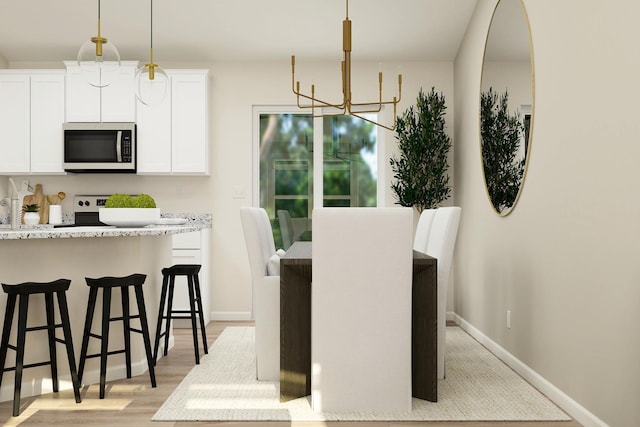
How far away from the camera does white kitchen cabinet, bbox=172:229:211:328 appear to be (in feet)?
17.6

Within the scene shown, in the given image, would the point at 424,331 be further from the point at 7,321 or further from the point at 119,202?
the point at 7,321

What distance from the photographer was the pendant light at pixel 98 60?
2822 mm

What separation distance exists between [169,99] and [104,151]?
735 millimetres

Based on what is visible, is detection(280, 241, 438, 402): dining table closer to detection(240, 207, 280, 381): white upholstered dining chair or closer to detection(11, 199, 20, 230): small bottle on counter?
detection(240, 207, 280, 381): white upholstered dining chair

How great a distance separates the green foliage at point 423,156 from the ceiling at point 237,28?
568mm

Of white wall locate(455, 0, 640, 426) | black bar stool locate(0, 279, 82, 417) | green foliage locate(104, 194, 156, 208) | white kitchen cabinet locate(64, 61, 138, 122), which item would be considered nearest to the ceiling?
white kitchen cabinet locate(64, 61, 138, 122)

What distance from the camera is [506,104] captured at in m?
3.93

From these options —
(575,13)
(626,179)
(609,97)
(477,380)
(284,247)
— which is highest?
(575,13)

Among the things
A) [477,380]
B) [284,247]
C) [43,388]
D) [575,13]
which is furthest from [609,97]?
[284,247]

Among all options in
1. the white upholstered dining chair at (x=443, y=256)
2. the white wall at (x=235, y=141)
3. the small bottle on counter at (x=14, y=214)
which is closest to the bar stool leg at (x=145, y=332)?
the small bottle on counter at (x=14, y=214)

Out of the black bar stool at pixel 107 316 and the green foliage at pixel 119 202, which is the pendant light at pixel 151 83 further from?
the black bar stool at pixel 107 316

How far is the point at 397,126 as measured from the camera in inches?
217

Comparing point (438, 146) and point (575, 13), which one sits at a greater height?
point (575, 13)

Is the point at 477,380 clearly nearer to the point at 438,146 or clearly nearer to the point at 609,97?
the point at 609,97
